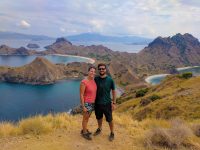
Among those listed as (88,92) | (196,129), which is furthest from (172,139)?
(88,92)

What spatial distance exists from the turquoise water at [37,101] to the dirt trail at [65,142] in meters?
85.2

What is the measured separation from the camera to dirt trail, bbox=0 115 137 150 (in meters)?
10.6

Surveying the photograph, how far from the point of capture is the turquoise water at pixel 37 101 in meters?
108

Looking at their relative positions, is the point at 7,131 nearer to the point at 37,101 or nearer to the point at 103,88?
the point at 103,88

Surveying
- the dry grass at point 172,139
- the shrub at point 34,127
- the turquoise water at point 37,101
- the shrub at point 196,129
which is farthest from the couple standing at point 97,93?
the turquoise water at point 37,101

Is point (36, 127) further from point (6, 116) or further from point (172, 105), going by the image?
point (6, 116)

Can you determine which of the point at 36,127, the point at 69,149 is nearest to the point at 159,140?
the point at 69,149

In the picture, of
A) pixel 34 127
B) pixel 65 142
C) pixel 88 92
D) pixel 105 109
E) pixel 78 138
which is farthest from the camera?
pixel 34 127

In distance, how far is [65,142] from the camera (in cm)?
1109

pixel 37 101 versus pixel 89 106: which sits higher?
pixel 89 106

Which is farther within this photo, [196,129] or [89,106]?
[196,129]

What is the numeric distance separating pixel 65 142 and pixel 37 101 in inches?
4812

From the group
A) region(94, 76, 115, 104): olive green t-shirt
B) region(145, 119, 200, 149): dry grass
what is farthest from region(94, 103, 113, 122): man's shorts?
region(145, 119, 200, 149): dry grass

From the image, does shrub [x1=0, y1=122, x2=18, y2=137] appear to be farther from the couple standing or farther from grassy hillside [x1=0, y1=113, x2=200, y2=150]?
the couple standing
